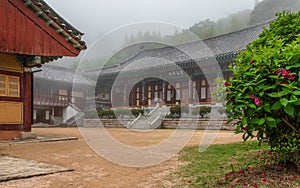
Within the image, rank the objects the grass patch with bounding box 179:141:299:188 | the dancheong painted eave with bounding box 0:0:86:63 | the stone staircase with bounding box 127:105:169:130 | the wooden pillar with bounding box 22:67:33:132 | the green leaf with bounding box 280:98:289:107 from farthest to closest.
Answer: the stone staircase with bounding box 127:105:169:130 < the wooden pillar with bounding box 22:67:33:132 < the dancheong painted eave with bounding box 0:0:86:63 < the grass patch with bounding box 179:141:299:188 < the green leaf with bounding box 280:98:289:107

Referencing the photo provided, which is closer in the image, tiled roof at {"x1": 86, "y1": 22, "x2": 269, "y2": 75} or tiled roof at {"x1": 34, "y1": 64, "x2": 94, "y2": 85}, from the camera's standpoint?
tiled roof at {"x1": 86, "y1": 22, "x2": 269, "y2": 75}

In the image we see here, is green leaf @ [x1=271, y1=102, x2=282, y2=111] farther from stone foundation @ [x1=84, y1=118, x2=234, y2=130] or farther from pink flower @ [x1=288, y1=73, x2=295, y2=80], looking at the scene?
stone foundation @ [x1=84, y1=118, x2=234, y2=130]

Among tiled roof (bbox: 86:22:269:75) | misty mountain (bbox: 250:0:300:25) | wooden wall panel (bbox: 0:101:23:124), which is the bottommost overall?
wooden wall panel (bbox: 0:101:23:124)

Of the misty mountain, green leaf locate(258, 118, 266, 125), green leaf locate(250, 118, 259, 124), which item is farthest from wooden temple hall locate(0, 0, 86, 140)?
the misty mountain

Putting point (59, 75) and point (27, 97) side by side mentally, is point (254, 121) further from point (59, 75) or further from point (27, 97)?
point (59, 75)

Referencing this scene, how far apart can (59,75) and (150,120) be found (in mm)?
16144

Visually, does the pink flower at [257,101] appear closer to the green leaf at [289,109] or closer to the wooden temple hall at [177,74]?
the green leaf at [289,109]

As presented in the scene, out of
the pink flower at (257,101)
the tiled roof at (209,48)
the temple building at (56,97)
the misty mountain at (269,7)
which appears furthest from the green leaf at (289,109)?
the misty mountain at (269,7)

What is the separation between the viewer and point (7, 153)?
7.26 metres

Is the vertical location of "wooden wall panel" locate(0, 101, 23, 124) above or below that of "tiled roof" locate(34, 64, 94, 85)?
below

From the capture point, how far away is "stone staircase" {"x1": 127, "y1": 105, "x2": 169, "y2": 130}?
20.3 m

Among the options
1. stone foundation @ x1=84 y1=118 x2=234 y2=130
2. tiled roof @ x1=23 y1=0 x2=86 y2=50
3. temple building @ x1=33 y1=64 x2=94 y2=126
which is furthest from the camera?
temple building @ x1=33 y1=64 x2=94 y2=126

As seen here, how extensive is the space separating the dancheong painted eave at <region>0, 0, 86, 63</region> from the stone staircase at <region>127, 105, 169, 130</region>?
1174 cm

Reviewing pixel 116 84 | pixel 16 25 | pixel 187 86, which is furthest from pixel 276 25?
pixel 116 84
